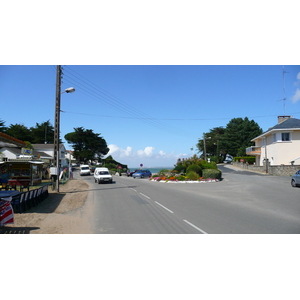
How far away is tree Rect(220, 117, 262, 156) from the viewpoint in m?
75.8

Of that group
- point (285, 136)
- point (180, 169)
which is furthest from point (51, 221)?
point (285, 136)

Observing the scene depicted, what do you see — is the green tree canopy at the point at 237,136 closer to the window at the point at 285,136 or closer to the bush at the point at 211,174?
the window at the point at 285,136

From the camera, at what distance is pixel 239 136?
7625 cm

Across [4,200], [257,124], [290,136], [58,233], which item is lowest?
[58,233]

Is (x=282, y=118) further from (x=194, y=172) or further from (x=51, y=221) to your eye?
(x=51, y=221)

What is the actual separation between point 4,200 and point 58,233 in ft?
Answer: 7.26

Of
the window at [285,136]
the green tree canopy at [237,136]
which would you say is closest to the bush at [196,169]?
the window at [285,136]

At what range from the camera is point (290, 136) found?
40.3m

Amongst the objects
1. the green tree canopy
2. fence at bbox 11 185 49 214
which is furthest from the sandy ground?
the green tree canopy

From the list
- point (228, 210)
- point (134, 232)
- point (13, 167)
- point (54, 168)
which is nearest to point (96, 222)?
point (134, 232)

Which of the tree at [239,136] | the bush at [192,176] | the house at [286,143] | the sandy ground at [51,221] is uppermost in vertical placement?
the tree at [239,136]

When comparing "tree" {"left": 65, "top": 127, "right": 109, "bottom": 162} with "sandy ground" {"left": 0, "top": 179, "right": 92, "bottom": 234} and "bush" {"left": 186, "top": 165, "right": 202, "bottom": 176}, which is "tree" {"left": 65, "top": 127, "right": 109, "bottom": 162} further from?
"sandy ground" {"left": 0, "top": 179, "right": 92, "bottom": 234}

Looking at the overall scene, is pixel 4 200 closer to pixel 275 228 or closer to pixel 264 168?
pixel 275 228

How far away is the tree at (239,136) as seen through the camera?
7581cm
